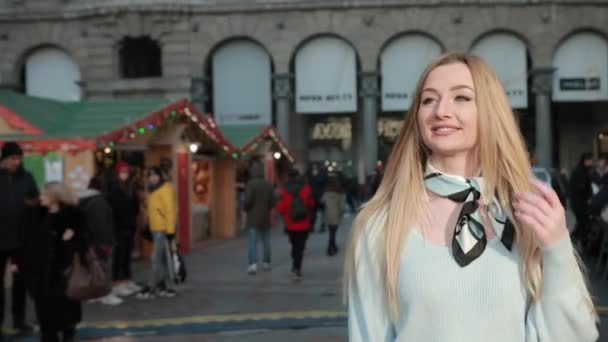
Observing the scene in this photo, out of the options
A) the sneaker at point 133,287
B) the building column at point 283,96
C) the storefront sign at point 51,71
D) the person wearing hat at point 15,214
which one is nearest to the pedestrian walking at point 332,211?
the sneaker at point 133,287

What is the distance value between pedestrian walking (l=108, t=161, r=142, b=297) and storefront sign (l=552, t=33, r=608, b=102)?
2803 cm

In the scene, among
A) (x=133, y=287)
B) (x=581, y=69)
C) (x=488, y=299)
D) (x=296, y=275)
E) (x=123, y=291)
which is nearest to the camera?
(x=488, y=299)

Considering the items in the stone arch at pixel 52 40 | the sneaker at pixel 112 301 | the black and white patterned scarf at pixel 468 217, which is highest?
the stone arch at pixel 52 40

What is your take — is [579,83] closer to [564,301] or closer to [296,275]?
[296,275]

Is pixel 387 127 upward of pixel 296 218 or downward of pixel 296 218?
upward

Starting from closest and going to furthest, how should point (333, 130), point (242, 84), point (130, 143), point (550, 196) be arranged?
point (550, 196) → point (130, 143) → point (242, 84) → point (333, 130)

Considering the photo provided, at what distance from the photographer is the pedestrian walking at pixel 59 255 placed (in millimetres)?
7777

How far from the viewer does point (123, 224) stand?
1245 cm

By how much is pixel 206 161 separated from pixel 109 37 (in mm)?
19415

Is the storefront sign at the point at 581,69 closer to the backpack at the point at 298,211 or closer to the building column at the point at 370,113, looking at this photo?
the building column at the point at 370,113

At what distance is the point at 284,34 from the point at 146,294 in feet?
87.2

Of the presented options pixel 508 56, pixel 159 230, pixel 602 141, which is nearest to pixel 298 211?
pixel 159 230

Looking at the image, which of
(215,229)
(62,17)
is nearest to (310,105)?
(62,17)

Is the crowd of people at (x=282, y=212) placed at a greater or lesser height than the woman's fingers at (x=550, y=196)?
lesser
